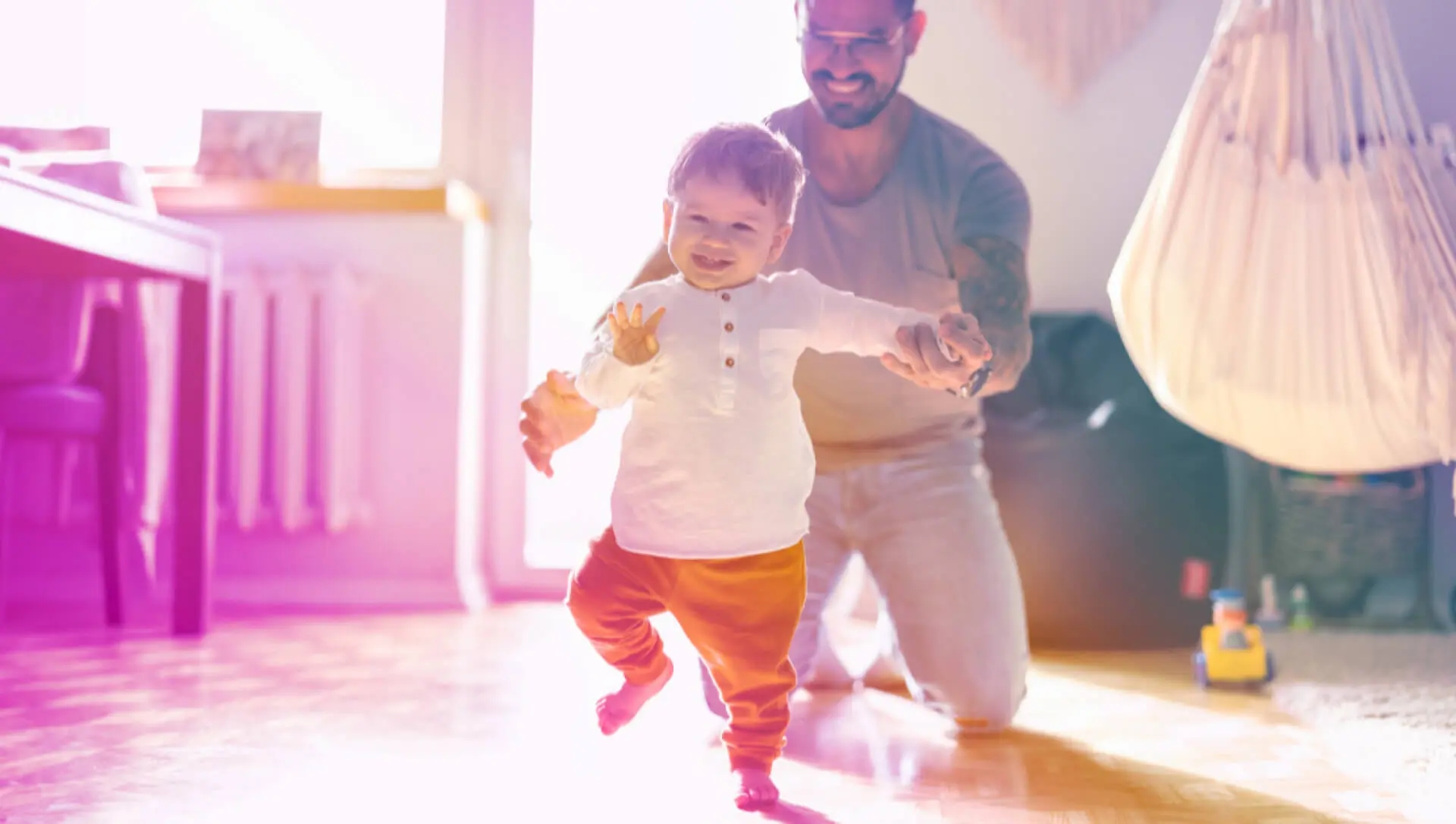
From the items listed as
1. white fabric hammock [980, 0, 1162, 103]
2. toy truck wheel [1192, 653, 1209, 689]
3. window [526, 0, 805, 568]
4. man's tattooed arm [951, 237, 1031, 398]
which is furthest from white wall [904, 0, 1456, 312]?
man's tattooed arm [951, 237, 1031, 398]

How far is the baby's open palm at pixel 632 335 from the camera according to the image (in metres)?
0.97

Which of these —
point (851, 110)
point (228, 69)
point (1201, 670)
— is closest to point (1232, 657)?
point (1201, 670)

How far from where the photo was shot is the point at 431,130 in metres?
2.64

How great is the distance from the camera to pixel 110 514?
209 centimetres

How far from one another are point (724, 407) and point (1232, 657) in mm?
1044

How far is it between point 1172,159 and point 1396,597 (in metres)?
1.20

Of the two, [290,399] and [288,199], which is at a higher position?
[288,199]

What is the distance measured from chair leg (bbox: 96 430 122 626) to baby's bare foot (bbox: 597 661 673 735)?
4.22ft

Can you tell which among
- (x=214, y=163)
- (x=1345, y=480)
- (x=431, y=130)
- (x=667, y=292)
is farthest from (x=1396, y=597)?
(x=214, y=163)

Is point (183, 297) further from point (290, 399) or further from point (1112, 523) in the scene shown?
point (1112, 523)

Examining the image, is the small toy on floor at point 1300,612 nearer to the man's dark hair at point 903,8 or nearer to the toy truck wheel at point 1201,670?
the toy truck wheel at point 1201,670

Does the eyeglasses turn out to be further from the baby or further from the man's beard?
the baby

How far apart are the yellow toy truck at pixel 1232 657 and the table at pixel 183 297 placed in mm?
1481

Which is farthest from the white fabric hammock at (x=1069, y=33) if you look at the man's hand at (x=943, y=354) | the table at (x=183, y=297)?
the man's hand at (x=943, y=354)
